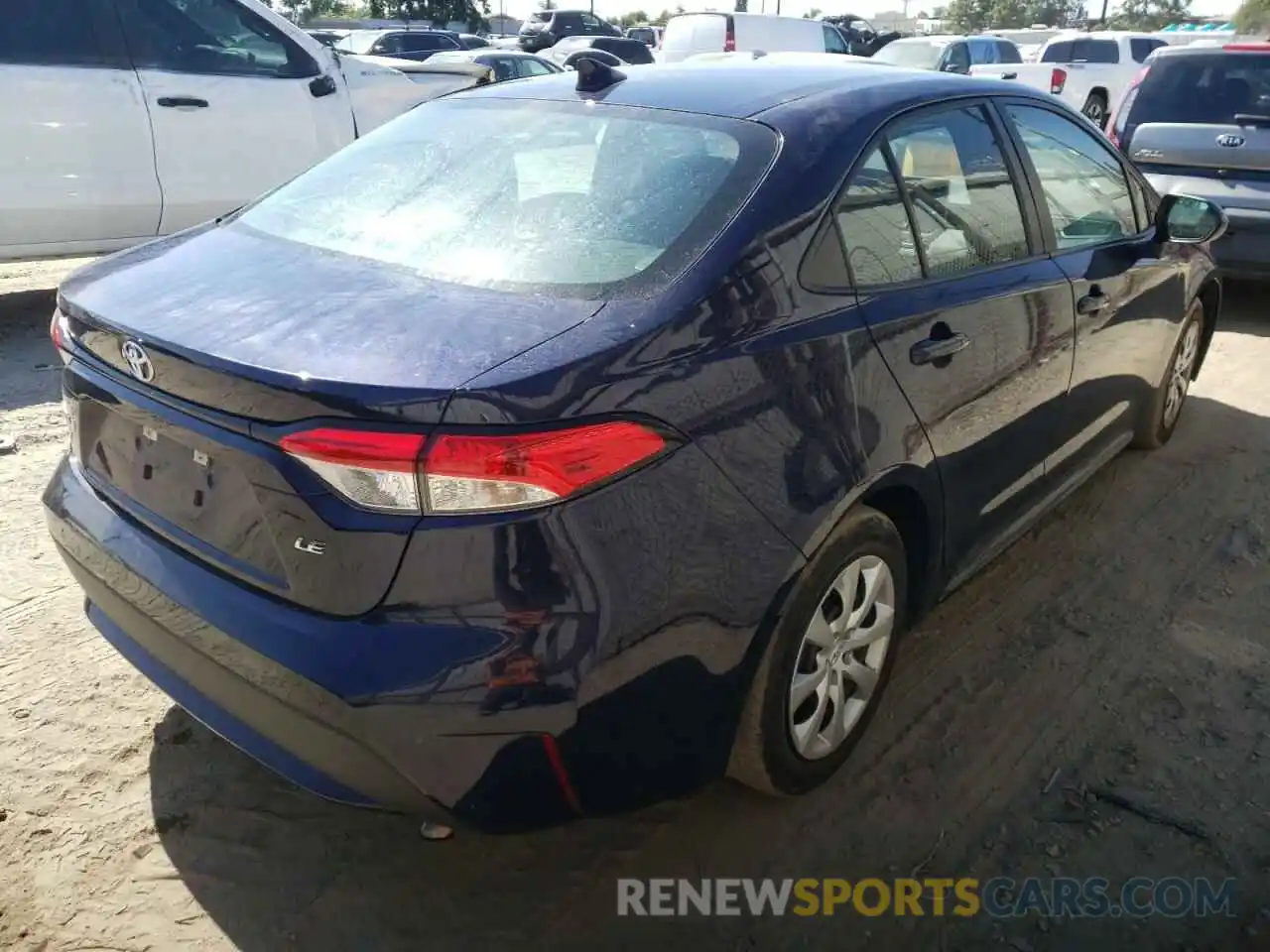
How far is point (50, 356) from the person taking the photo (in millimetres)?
5641

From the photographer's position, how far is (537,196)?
Answer: 2494mm

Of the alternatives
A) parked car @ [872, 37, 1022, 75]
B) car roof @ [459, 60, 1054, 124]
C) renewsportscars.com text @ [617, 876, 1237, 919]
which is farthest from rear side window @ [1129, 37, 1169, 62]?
renewsportscars.com text @ [617, 876, 1237, 919]

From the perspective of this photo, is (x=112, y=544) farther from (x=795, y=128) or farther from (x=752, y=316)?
(x=795, y=128)

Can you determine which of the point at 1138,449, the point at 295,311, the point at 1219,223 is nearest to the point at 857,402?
the point at 295,311

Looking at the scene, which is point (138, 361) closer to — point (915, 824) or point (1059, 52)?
point (915, 824)

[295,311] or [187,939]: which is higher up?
[295,311]

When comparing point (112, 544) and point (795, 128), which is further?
point (795, 128)

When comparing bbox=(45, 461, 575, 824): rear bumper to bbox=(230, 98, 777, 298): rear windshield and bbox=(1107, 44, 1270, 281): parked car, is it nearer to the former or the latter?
bbox=(230, 98, 777, 298): rear windshield

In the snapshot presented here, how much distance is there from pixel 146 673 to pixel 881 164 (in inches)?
81.7

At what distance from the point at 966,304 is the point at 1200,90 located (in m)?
5.69

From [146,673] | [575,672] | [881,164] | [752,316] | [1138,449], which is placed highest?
[881,164]

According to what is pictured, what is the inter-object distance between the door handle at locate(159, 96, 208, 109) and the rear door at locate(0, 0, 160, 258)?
0.13 metres

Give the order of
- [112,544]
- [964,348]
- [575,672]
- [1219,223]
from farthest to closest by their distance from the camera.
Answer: [1219,223] → [964,348] → [112,544] → [575,672]

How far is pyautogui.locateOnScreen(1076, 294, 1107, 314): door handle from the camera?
3.38m
